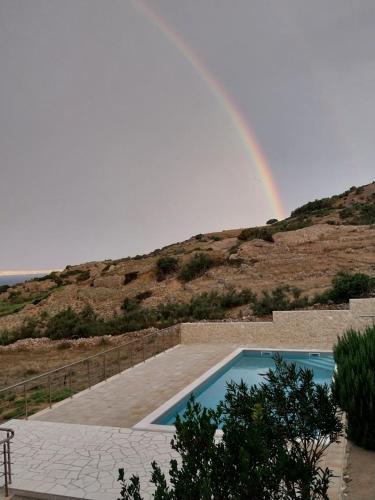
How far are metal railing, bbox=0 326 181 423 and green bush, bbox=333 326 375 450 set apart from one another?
5.30m

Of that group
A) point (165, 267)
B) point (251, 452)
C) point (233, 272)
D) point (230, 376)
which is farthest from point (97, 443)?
point (165, 267)

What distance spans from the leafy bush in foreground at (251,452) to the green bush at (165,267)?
2955cm

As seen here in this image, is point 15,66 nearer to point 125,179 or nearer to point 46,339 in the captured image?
point 125,179

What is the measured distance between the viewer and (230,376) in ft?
40.6

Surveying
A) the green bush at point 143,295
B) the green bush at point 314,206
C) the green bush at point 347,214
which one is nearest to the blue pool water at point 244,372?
the green bush at point 143,295

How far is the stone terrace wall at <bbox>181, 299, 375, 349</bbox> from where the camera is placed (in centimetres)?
1498

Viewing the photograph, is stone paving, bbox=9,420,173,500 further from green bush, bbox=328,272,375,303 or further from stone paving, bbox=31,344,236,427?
green bush, bbox=328,272,375,303

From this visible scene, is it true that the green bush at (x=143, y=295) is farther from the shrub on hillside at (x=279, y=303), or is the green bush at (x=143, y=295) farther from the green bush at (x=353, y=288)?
the green bush at (x=353, y=288)

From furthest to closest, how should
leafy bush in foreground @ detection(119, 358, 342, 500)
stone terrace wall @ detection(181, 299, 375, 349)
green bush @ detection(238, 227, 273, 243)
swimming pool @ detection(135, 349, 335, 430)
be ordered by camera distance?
green bush @ detection(238, 227, 273, 243)
stone terrace wall @ detection(181, 299, 375, 349)
swimming pool @ detection(135, 349, 335, 430)
leafy bush in foreground @ detection(119, 358, 342, 500)

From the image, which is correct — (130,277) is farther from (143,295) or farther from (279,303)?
(279,303)

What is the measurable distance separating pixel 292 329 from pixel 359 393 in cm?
935

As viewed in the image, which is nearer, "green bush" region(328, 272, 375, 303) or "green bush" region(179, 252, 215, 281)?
"green bush" region(328, 272, 375, 303)

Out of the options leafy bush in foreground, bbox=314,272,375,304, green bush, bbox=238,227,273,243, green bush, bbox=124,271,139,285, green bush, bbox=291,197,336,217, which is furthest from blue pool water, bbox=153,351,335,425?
green bush, bbox=291,197,336,217

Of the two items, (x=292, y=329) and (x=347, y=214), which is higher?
(x=347, y=214)
